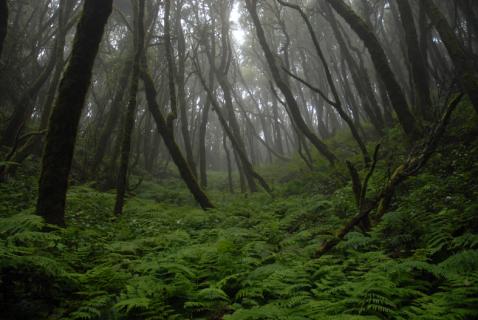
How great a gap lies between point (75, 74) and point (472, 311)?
5090 mm

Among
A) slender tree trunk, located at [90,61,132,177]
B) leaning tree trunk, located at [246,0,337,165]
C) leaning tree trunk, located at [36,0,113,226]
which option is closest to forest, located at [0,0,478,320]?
leaning tree trunk, located at [36,0,113,226]

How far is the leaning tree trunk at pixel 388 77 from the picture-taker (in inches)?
309

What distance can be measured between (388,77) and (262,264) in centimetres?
590

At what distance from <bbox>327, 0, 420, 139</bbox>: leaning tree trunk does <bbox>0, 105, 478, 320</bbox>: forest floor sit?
1.17 m

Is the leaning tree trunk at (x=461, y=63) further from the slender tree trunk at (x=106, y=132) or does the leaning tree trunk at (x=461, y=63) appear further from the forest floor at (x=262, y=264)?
the slender tree trunk at (x=106, y=132)

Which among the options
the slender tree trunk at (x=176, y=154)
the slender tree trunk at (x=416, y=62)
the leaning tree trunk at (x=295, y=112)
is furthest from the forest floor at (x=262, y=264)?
the leaning tree trunk at (x=295, y=112)

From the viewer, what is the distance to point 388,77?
7.94m

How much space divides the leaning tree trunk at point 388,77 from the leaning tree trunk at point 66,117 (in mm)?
6001

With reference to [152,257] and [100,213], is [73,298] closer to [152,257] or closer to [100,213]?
[152,257]

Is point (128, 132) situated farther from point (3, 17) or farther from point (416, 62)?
point (416, 62)

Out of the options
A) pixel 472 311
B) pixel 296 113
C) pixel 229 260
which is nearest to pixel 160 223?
pixel 229 260

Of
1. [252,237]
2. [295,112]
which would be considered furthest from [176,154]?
[295,112]

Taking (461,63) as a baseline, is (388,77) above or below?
above

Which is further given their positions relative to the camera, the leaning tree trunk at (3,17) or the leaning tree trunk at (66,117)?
the leaning tree trunk at (3,17)
